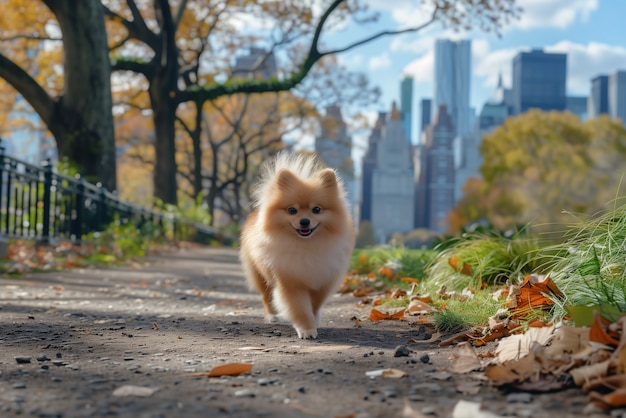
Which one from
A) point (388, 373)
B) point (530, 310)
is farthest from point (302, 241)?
point (388, 373)

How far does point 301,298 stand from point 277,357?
904mm

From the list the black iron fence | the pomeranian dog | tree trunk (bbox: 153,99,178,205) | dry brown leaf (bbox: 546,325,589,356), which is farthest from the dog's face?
tree trunk (bbox: 153,99,178,205)

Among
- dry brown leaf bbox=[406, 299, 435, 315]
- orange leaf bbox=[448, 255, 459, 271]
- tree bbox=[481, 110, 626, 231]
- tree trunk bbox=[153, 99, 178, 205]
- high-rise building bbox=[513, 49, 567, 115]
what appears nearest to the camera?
dry brown leaf bbox=[406, 299, 435, 315]

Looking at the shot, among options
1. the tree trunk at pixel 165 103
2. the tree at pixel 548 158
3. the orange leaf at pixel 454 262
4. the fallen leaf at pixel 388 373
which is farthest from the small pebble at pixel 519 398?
the tree at pixel 548 158

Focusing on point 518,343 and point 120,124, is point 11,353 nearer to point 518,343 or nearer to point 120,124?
point 518,343

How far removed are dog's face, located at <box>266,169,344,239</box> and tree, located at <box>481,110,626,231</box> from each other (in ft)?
145

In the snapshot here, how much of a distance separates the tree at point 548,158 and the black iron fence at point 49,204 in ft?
120

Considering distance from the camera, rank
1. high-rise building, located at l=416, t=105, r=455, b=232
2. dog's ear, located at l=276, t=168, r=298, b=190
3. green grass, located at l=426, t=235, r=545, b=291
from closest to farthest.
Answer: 1. dog's ear, located at l=276, t=168, r=298, b=190
2. green grass, located at l=426, t=235, r=545, b=291
3. high-rise building, located at l=416, t=105, r=455, b=232

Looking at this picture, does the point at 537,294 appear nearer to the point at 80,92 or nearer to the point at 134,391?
the point at 134,391

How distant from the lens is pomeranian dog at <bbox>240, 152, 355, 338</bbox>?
15.0 ft

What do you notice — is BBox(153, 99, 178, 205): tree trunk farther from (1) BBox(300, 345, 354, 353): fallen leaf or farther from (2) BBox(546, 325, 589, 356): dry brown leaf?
(2) BBox(546, 325, 589, 356): dry brown leaf

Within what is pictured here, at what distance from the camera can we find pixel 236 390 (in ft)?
9.49

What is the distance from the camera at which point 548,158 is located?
49094 millimetres

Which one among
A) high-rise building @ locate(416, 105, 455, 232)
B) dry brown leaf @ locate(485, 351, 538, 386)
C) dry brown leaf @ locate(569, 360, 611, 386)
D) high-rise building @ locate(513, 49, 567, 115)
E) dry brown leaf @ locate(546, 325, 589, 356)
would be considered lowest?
dry brown leaf @ locate(485, 351, 538, 386)
